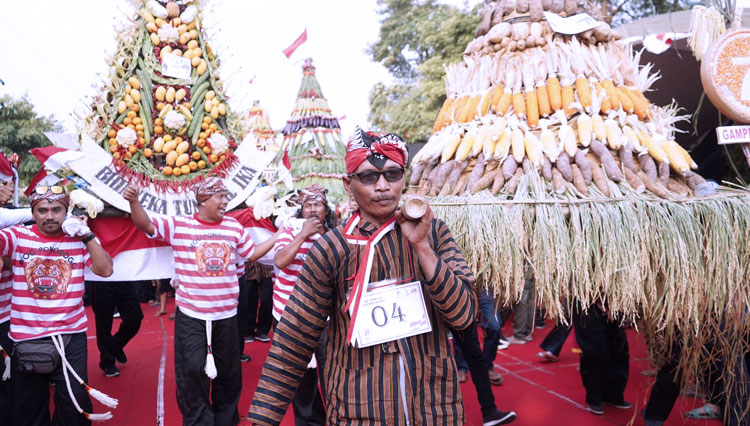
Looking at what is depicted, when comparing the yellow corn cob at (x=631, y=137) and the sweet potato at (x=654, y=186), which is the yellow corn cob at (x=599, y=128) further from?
the sweet potato at (x=654, y=186)

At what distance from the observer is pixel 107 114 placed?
10.8 ft

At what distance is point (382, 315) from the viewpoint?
1.48m

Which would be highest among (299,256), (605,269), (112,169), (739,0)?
(739,0)

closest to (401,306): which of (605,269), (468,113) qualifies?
(605,269)

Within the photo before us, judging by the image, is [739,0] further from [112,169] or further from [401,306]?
[112,169]

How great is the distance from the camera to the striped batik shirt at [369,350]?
1.44 meters

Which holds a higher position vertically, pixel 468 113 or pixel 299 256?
pixel 468 113

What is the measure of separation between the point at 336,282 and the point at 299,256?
174cm

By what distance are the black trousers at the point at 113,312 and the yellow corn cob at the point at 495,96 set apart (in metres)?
3.68

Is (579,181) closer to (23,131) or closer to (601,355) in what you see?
(601,355)

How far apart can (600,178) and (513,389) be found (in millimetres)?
2604

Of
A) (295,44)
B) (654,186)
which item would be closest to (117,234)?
(654,186)

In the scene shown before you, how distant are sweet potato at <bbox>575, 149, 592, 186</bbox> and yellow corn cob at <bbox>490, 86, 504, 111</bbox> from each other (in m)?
0.56

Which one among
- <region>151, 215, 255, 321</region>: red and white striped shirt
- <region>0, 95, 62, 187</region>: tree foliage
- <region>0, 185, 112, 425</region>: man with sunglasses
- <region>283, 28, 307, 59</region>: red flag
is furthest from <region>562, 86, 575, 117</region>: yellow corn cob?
<region>0, 95, 62, 187</region>: tree foliage
